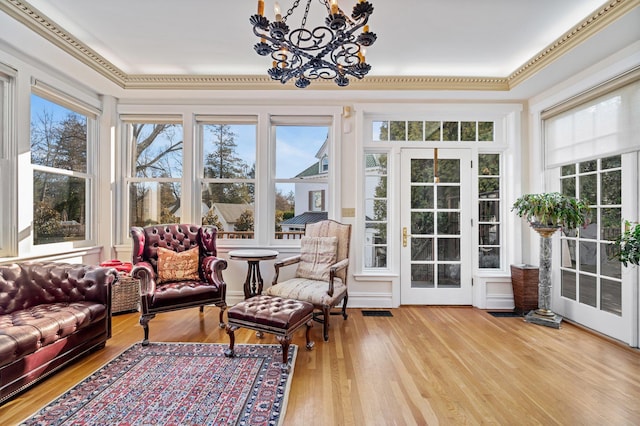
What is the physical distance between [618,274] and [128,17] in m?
5.20

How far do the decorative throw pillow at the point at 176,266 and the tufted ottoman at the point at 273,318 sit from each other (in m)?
1.01

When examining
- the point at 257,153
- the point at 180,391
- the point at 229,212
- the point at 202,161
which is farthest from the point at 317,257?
the point at 202,161

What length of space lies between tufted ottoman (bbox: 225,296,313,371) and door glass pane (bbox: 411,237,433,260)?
6.28 feet

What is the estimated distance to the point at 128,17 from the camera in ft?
8.73

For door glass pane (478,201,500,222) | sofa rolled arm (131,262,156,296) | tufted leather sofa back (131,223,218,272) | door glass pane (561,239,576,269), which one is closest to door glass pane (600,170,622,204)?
door glass pane (561,239,576,269)

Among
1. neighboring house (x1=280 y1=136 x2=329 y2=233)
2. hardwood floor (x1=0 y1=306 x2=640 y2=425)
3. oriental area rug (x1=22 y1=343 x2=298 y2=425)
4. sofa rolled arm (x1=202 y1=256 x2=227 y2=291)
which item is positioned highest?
neighboring house (x1=280 y1=136 x2=329 y2=233)

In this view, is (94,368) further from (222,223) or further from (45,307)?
(222,223)

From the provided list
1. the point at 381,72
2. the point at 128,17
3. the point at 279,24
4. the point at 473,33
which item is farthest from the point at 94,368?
the point at 473,33

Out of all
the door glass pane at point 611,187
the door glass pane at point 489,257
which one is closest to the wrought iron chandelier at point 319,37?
the door glass pane at point 611,187

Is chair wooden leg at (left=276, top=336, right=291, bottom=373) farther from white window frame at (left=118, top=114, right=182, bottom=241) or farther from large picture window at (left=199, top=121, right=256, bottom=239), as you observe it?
white window frame at (left=118, top=114, right=182, bottom=241)

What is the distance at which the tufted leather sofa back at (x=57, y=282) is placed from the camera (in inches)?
95.0

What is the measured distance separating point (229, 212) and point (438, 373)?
10.0 feet

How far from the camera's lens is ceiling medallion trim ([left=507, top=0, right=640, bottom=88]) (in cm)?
229

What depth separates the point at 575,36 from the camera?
2.67m
